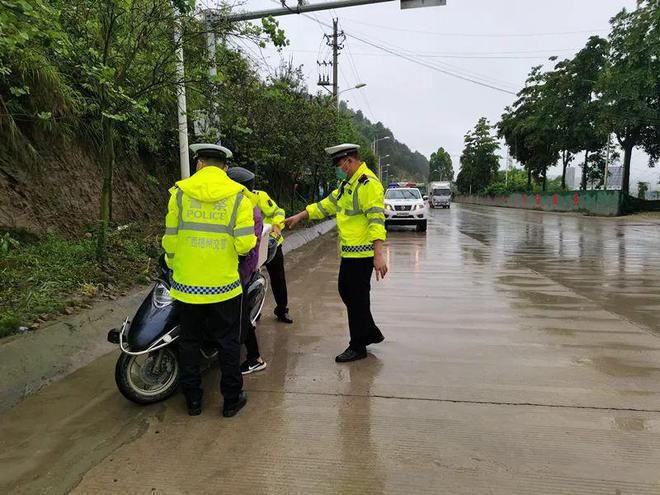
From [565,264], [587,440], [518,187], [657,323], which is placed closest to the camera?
[587,440]

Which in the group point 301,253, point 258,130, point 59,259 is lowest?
point 301,253

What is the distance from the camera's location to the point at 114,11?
5.81 m

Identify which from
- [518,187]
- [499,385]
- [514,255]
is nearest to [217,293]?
[499,385]

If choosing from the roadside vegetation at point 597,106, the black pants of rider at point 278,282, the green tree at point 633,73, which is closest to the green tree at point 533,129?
Answer: the roadside vegetation at point 597,106

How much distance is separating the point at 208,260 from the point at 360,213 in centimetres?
157

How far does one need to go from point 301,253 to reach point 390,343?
774cm

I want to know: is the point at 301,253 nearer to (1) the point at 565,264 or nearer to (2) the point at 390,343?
(1) the point at 565,264

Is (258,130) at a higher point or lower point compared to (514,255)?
higher

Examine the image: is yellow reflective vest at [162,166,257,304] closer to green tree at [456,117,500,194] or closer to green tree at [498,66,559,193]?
green tree at [498,66,559,193]

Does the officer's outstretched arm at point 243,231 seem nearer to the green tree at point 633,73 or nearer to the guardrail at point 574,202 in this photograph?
the green tree at point 633,73

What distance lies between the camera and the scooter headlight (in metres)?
3.61

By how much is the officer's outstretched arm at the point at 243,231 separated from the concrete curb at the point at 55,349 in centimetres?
195

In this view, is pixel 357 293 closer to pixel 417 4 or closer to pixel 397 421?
pixel 397 421

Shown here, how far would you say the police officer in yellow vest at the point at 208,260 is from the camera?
3.23 m
